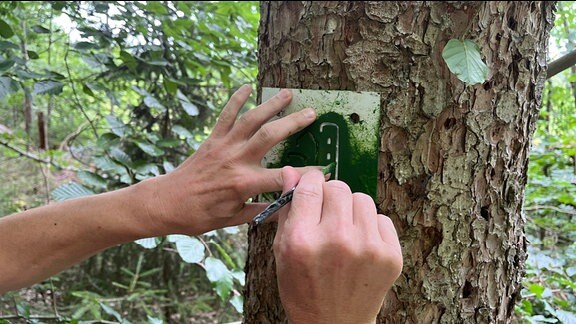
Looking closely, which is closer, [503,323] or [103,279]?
[503,323]

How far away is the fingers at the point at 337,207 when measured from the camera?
653 millimetres

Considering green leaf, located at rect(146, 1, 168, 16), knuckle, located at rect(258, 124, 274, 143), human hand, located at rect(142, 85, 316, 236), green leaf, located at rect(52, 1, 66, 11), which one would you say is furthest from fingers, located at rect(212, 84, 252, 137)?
green leaf, located at rect(52, 1, 66, 11)

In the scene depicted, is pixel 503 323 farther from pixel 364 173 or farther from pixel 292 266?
pixel 292 266

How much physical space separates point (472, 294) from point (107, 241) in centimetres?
79

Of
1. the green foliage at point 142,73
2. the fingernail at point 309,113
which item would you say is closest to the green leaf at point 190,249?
the green foliage at point 142,73

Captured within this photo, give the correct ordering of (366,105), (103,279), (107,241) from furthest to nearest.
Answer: (103,279), (107,241), (366,105)

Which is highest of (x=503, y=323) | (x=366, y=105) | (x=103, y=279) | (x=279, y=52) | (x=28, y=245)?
(x=279, y=52)

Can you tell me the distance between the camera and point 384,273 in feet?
2.16

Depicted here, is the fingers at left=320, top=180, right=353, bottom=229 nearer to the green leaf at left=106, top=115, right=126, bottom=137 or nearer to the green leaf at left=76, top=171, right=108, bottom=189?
the green leaf at left=76, top=171, right=108, bottom=189

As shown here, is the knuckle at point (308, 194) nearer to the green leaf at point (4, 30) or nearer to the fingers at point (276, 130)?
the fingers at point (276, 130)

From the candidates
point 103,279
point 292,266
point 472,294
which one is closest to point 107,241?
point 292,266

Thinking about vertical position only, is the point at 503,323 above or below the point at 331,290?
below

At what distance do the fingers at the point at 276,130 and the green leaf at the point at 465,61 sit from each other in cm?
28

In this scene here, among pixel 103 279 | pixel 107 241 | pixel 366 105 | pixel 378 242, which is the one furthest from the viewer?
pixel 103 279
